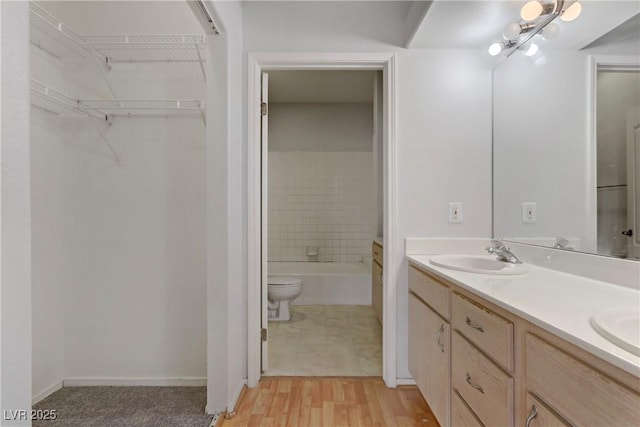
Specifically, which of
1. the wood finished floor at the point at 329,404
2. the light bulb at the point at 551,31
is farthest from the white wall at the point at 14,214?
the light bulb at the point at 551,31

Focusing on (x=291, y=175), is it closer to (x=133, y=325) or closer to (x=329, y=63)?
(x=329, y=63)

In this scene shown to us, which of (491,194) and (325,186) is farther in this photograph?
(325,186)

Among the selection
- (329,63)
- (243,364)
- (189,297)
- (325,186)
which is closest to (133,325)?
(189,297)

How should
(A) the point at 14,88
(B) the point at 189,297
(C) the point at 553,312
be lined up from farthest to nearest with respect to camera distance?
(B) the point at 189,297, (C) the point at 553,312, (A) the point at 14,88

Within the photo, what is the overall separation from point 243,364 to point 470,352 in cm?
138

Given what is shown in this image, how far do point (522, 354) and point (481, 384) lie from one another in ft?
0.88

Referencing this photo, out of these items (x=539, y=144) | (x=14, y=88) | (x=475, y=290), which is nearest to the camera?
(x=14, y=88)

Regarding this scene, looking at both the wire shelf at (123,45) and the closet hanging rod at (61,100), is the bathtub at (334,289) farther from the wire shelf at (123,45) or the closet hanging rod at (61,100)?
the wire shelf at (123,45)

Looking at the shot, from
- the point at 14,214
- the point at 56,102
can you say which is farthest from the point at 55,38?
the point at 14,214

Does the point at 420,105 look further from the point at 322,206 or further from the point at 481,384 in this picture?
the point at 322,206

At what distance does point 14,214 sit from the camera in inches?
21.3

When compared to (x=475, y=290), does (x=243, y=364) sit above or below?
below

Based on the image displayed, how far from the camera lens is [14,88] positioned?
0.54 m

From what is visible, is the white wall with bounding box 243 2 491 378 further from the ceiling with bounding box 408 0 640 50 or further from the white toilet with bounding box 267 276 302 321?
the white toilet with bounding box 267 276 302 321
